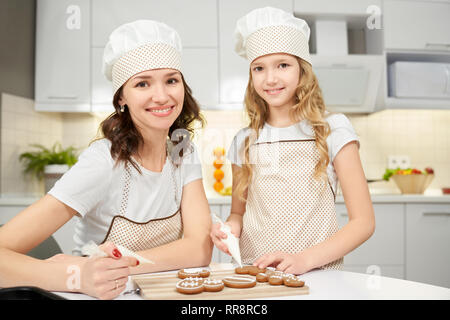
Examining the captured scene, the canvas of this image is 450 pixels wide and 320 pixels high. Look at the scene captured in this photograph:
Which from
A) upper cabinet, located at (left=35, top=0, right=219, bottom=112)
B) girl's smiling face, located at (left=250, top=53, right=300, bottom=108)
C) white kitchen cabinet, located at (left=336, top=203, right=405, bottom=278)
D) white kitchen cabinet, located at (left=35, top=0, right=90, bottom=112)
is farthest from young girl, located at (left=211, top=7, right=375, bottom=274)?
white kitchen cabinet, located at (left=35, top=0, right=90, bottom=112)

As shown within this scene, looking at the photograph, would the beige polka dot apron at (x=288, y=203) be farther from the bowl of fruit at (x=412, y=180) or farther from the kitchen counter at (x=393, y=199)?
the bowl of fruit at (x=412, y=180)

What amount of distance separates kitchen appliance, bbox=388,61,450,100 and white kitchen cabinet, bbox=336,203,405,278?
2.62ft

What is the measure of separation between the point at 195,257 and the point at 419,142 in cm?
250

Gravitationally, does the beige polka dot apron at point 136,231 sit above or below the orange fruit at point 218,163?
below

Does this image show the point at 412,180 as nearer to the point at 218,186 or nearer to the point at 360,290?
the point at 218,186

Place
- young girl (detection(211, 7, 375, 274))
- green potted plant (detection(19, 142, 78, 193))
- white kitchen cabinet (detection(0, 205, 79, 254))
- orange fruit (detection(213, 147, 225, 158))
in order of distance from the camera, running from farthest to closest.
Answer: orange fruit (detection(213, 147, 225, 158))
green potted plant (detection(19, 142, 78, 193))
white kitchen cabinet (detection(0, 205, 79, 254))
young girl (detection(211, 7, 375, 274))

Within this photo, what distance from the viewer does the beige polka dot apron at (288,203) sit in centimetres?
111

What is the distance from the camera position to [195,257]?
0.96 metres

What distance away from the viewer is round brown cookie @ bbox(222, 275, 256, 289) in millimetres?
686

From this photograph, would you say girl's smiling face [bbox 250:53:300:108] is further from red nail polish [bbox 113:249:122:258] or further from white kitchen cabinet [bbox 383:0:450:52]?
white kitchen cabinet [bbox 383:0:450:52]

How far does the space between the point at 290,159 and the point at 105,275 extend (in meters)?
0.66

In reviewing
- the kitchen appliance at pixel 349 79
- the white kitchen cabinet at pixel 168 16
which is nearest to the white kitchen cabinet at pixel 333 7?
the kitchen appliance at pixel 349 79

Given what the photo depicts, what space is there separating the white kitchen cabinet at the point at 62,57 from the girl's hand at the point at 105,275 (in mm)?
2093
